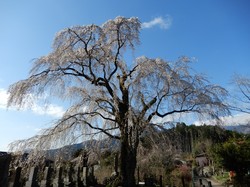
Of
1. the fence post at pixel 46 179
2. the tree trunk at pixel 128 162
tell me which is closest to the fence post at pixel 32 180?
the fence post at pixel 46 179

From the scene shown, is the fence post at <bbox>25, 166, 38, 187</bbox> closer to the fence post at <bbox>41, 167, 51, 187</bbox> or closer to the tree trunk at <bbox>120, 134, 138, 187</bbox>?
the fence post at <bbox>41, 167, 51, 187</bbox>

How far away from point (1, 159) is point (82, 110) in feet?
26.7

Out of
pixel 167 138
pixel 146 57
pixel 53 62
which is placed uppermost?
pixel 146 57

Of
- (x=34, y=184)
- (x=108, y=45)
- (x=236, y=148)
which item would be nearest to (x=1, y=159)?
(x=34, y=184)

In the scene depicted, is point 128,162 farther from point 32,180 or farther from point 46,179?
point 32,180

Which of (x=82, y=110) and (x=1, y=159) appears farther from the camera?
(x=82, y=110)

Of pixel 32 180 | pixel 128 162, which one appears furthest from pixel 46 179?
pixel 128 162

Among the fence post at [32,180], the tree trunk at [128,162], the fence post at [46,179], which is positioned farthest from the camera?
the tree trunk at [128,162]

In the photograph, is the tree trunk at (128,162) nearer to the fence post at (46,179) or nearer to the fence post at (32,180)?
the fence post at (46,179)

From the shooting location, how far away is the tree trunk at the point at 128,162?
32.7 feet

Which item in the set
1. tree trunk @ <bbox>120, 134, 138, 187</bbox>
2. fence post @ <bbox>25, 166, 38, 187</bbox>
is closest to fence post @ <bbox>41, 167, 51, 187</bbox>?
fence post @ <bbox>25, 166, 38, 187</bbox>

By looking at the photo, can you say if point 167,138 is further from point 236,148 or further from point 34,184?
point 236,148

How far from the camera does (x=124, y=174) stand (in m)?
10.0

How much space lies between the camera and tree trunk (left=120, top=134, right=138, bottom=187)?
9967 millimetres
